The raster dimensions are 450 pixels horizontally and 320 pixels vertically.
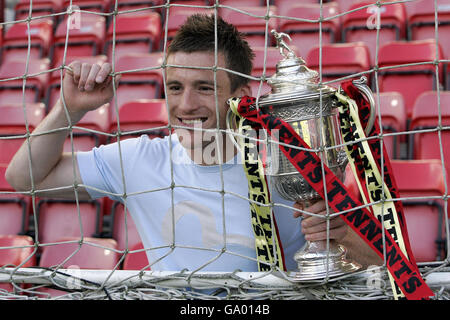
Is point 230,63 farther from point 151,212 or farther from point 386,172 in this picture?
point 386,172

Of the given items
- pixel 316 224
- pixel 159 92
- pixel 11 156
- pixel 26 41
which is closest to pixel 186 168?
pixel 316 224

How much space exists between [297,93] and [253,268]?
0.45 m

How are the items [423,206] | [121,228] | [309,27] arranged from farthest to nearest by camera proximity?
[309,27]
[121,228]
[423,206]

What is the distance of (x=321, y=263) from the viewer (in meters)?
1.13

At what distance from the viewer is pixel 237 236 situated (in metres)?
1.41

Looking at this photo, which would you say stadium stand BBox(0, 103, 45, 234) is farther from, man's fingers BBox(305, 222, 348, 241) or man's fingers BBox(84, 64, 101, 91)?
man's fingers BBox(305, 222, 348, 241)

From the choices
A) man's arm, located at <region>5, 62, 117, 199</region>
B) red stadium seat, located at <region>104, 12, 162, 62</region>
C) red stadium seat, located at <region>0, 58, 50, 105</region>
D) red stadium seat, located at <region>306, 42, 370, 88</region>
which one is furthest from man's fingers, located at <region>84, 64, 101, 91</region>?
red stadium seat, located at <region>104, 12, 162, 62</region>

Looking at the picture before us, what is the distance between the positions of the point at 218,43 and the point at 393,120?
135 cm

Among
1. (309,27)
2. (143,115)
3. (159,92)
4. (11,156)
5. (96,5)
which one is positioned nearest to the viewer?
(143,115)

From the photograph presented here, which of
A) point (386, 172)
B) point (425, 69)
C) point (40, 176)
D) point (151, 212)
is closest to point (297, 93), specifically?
point (386, 172)

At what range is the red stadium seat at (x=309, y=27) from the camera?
359cm

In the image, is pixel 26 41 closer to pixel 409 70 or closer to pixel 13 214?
pixel 13 214
